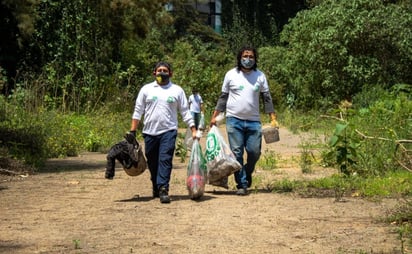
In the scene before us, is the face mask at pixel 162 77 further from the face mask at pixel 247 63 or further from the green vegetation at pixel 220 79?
the green vegetation at pixel 220 79

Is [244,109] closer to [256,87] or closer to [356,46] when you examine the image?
[256,87]

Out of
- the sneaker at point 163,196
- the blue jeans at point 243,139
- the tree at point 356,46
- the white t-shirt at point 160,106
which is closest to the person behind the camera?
the sneaker at point 163,196

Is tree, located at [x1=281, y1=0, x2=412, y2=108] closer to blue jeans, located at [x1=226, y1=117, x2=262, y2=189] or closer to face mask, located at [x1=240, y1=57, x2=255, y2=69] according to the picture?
face mask, located at [x1=240, y1=57, x2=255, y2=69]

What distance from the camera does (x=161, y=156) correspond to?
1026 centimetres

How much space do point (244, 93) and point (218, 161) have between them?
98 centimetres

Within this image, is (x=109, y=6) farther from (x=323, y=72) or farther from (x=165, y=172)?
(x=165, y=172)

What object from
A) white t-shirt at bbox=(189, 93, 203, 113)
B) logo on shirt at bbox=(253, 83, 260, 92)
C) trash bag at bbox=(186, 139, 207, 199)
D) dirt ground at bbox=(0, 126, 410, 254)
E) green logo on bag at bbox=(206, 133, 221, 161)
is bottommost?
dirt ground at bbox=(0, 126, 410, 254)

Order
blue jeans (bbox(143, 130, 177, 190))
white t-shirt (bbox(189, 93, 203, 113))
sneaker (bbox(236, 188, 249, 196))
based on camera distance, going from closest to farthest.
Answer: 1. blue jeans (bbox(143, 130, 177, 190))
2. sneaker (bbox(236, 188, 249, 196))
3. white t-shirt (bbox(189, 93, 203, 113))

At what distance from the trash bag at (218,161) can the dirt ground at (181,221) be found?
0.26 metres

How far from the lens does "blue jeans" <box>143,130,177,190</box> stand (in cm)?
1022

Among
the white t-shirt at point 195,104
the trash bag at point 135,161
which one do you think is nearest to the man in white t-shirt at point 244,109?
the trash bag at point 135,161

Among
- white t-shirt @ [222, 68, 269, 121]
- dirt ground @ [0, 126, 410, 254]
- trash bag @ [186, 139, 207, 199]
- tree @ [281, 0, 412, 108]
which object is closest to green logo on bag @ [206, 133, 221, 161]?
trash bag @ [186, 139, 207, 199]

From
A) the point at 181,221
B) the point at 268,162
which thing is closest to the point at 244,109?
the point at 181,221

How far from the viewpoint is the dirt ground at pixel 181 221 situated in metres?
7.18
